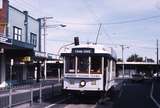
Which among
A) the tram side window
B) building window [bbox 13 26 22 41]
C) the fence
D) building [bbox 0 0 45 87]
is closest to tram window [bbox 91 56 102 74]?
the tram side window

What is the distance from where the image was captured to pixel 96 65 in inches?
1014

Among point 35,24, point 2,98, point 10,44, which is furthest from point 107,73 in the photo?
point 35,24

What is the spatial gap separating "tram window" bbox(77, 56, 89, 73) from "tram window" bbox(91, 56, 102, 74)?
0.94 ft

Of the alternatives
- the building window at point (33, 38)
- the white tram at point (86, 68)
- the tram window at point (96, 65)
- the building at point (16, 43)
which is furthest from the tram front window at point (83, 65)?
the building window at point (33, 38)

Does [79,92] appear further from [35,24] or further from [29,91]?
[35,24]

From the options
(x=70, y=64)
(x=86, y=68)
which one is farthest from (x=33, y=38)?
(x=86, y=68)

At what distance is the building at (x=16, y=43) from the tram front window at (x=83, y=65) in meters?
17.2

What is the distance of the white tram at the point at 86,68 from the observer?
2541cm

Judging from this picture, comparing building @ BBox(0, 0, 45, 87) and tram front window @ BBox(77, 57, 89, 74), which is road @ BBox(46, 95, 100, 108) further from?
building @ BBox(0, 0, 45, 87)

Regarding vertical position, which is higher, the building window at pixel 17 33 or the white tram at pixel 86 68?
the building window at pixel 17 33

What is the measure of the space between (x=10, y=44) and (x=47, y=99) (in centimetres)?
1658

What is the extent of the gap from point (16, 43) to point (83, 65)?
21.1 meters

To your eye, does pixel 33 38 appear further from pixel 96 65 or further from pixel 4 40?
pixel 96 65

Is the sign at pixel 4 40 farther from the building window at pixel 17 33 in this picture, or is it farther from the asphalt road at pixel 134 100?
the building window at pixel 17 33
